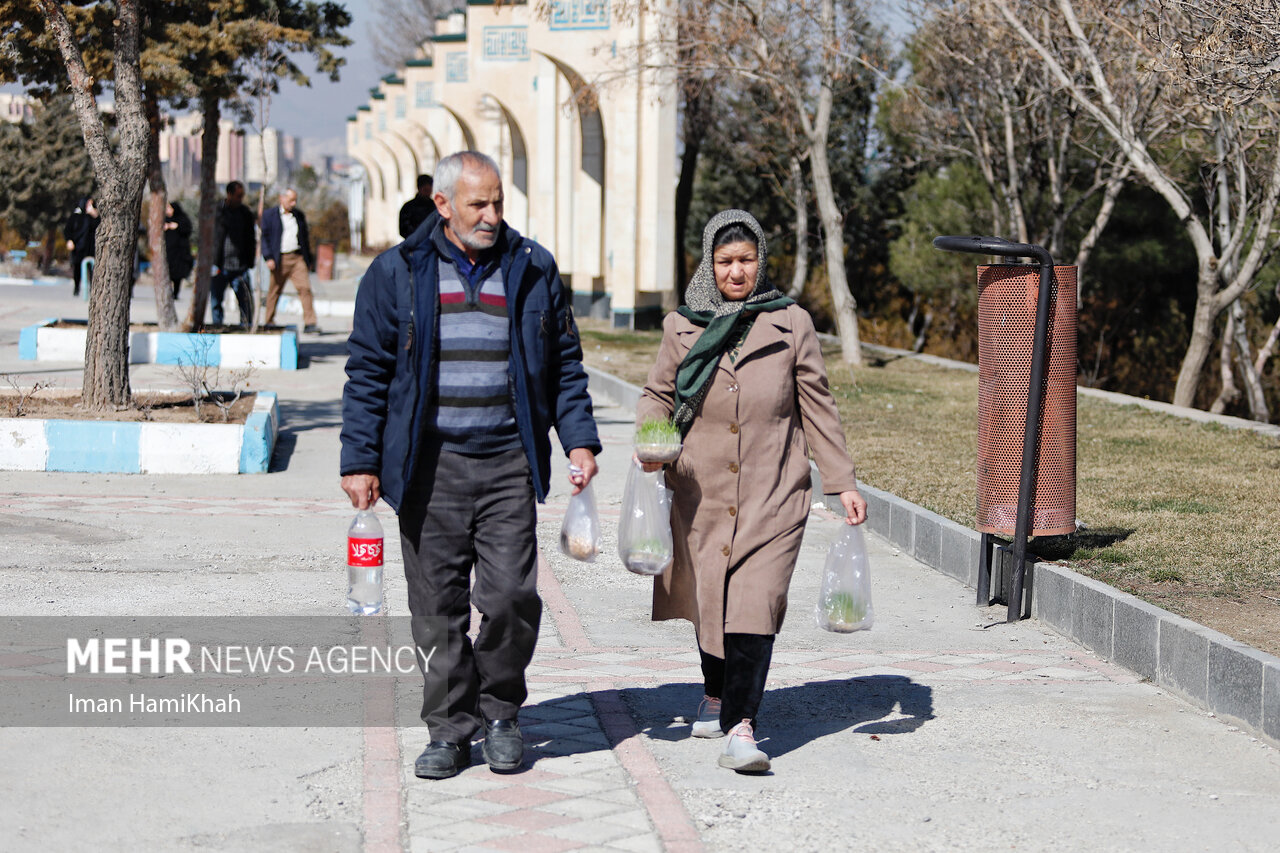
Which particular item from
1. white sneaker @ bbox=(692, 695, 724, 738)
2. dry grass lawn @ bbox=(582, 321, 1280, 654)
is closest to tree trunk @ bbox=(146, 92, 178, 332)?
dry grass lawn @ bbox=(582, 321, 1280, 654)

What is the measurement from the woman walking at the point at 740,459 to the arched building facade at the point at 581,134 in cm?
1531

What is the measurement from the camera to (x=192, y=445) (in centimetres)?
1033

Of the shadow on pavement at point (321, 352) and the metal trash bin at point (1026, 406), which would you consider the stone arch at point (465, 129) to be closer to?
the shadow on pavement at point (321, 352)

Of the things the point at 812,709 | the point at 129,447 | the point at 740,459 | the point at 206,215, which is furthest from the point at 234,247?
the point at 740,459

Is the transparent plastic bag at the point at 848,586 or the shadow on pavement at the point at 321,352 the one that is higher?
the transparent plastic bag at the point at 848,586

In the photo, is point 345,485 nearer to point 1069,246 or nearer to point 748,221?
point 748,221

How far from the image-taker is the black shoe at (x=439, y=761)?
456 cm

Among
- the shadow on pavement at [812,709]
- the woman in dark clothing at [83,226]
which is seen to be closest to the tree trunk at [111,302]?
the shadow on pavement at [812,709]

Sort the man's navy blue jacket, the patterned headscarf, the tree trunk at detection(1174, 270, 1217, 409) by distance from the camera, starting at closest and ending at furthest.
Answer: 1. the man's navy blue jacket
2. the patterned headscarf
3. the tree trunk at detection(1174, 270, 1217, 409)

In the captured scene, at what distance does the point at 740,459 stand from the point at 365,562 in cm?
119

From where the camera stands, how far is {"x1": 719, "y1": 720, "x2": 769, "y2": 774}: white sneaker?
469 cm

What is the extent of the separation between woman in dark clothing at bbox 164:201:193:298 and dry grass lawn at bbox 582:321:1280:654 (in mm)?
6914

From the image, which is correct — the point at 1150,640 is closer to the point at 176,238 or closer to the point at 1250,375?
the point at 1250,375

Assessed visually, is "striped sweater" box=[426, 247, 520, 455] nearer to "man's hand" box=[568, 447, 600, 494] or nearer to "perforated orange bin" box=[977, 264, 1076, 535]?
"man's hand" box=[568, 447, 600, 494]
